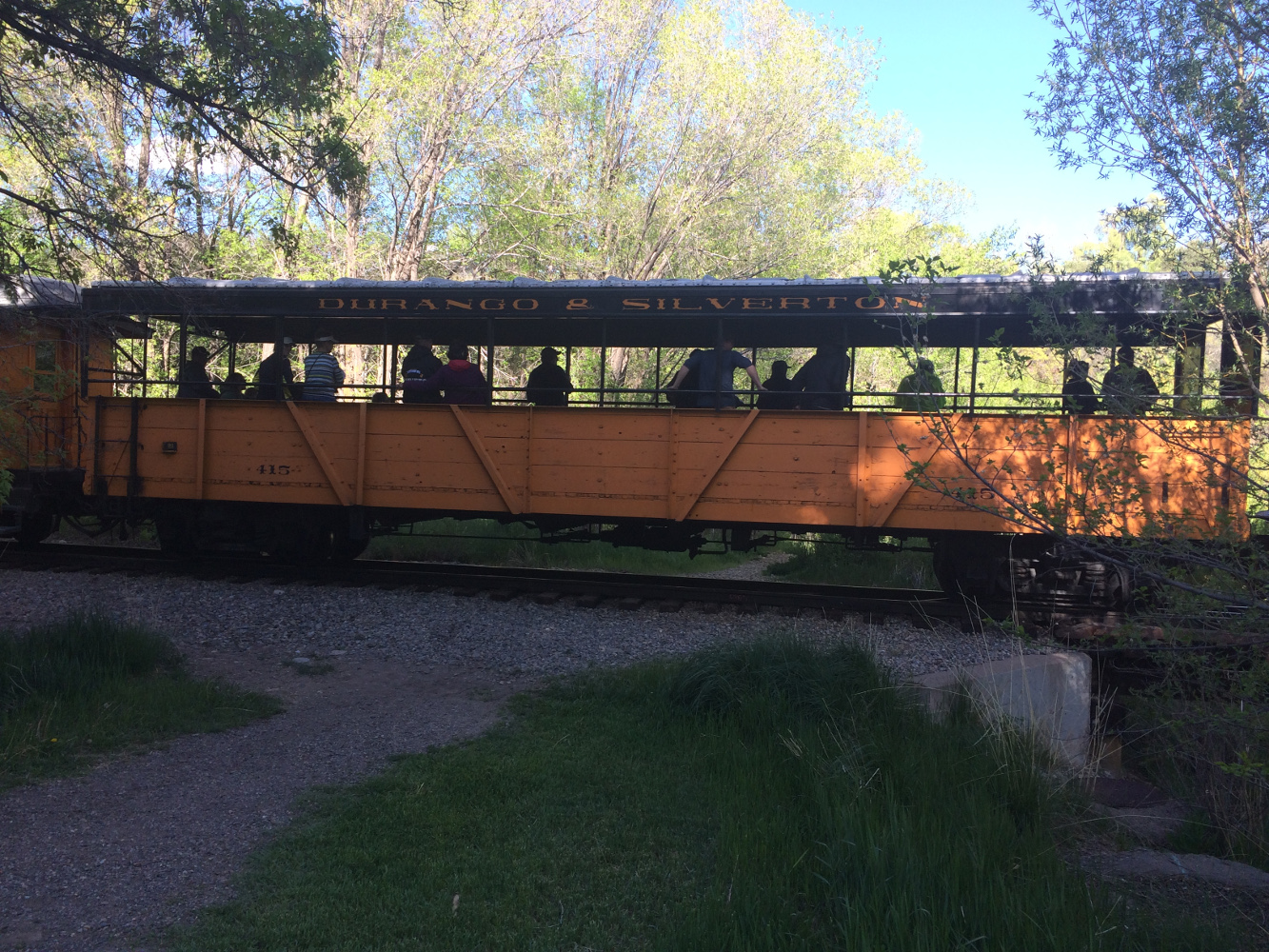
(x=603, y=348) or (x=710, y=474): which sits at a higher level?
(x=603, y=348)

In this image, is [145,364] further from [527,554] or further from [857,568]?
[857,568]

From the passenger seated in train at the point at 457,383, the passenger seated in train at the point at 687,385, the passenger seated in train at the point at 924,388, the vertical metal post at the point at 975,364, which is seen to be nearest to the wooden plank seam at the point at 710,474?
the passenger seated in train at the point at 687,385

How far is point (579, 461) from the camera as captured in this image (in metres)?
9.63

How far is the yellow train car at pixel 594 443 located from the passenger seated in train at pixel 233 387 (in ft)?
1.95

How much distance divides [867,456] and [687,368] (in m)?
2.02

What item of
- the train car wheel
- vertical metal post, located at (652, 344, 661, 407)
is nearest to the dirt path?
vertical metal post, located at (652, 344, 661, 407)

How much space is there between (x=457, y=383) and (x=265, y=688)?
13.7ft

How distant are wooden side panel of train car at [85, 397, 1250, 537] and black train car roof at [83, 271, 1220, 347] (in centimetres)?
101

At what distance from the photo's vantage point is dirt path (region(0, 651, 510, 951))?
370cm

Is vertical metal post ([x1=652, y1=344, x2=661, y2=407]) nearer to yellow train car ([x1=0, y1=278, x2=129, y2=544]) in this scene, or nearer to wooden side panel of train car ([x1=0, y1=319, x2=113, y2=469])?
wooden side panel of train car ([x1=0, y1=319, x2=113, y2=469])

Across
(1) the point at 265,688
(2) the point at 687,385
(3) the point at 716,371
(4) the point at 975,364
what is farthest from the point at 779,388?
(1) the point at 265,688

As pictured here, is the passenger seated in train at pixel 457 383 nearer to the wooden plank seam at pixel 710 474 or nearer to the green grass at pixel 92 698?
the wooden plank seam at pixel 710 474

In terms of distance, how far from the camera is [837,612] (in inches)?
352

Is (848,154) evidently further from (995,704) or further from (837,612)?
(995,704)
